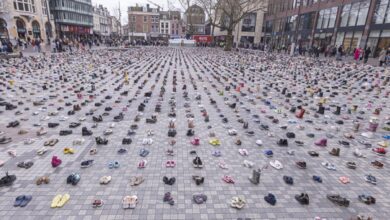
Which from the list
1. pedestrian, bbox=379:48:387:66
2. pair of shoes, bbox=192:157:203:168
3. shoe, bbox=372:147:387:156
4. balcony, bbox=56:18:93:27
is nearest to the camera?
pair of shoes, bbox=192:157:203:168

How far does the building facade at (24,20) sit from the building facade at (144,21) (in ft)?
136

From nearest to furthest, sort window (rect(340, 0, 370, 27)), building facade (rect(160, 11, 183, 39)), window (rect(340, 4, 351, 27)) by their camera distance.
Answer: window (rect(340, 0, 370, 27)) → window (rect(340, 4, 351, 27)) → building facade (rect(160, 11, 183, 39))

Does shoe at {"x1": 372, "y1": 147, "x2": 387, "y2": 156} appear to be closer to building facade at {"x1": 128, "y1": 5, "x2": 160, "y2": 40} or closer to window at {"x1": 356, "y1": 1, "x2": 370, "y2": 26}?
window at {"x1": 356, "y1": 1, "x2": 370, "y2": 26}

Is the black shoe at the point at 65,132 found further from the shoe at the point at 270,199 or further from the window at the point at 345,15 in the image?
the window at the point at 345,15

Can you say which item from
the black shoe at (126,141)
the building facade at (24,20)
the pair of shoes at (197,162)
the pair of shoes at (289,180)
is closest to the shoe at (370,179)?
the pair of shoes at (289,180)

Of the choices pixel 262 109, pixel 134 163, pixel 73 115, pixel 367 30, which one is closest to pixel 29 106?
pixel 73 115

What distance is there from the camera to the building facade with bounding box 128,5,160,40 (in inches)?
3546

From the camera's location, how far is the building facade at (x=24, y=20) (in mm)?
38344

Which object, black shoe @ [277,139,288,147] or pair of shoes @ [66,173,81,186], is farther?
black shoe @ [277,139,288,147]

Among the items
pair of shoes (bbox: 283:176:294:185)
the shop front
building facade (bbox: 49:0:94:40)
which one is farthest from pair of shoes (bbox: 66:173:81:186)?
building facade (bbox: 49:0:94:40)

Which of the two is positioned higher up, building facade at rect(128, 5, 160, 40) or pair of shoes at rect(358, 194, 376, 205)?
building facade at rect(128, 5, 160, 40)

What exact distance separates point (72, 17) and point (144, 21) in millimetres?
32361

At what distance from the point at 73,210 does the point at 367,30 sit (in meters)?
35.2

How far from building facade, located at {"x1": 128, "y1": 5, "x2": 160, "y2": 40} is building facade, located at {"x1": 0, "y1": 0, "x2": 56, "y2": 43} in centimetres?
4154
